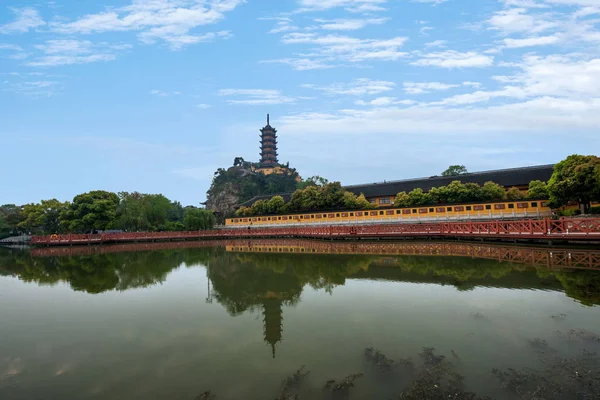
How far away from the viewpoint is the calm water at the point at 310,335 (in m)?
5.27

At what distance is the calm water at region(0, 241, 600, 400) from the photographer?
5.27 m

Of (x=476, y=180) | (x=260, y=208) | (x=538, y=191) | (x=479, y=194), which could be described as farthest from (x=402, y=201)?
(x=260, y=208)

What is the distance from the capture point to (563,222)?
18516mm

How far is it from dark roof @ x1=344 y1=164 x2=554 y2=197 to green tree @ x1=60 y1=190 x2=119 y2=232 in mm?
A: 35050

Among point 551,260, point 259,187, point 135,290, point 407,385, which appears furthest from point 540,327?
point 259,187

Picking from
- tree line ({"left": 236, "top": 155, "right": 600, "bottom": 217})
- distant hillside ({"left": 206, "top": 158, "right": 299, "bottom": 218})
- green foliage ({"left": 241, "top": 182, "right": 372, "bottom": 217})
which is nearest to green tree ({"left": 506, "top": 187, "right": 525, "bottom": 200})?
tree line ({"left": 236, "top": 155, "right": 600, "bottom": 217})

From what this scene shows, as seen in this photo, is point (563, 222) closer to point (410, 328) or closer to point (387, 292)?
point (387, 292)

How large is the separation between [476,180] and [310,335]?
151 feet

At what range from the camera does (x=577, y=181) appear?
28.2 meters

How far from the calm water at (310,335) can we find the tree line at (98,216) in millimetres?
35262

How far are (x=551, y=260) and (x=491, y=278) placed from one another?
4.66 meters

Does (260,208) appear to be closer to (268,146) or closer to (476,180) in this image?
(476,180)

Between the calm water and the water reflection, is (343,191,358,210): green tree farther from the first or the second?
the calm water

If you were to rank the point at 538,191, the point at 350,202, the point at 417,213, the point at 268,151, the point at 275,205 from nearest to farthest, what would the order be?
the point at 538,191
the point at 417,213
the point at 350,202
the point at 275,205
the point at 268,151
